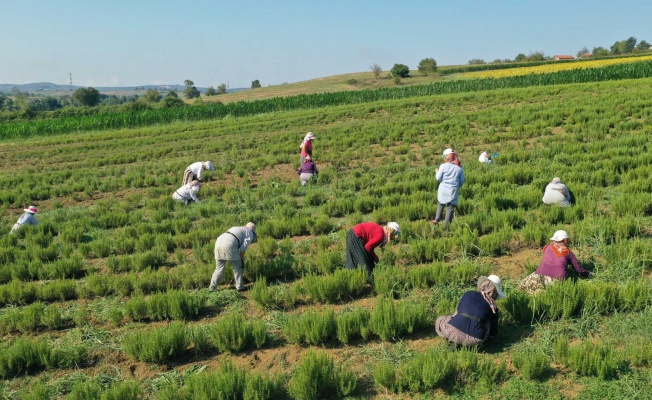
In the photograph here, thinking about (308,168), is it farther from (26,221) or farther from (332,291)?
(332,291)

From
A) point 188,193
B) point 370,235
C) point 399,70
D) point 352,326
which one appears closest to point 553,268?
point 370,235

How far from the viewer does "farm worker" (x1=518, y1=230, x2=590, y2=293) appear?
6.03 metres

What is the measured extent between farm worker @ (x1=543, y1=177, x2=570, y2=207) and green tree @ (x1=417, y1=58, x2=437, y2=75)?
82.3 meters

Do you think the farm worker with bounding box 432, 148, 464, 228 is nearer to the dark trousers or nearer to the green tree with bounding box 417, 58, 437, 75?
the dark trousers

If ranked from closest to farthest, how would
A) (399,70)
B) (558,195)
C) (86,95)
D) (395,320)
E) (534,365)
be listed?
(534,365)
(395,320)
(558,195)
(399,70)
(86,95)

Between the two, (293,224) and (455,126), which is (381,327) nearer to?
(293,224)

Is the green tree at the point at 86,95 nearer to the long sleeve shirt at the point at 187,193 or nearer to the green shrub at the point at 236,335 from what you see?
the long sleeve shirt at the point at 187,193

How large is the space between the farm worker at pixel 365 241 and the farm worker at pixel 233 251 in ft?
4.95

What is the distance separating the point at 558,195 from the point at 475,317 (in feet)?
17.5

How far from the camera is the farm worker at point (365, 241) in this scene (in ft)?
22.7

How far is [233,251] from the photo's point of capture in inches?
276

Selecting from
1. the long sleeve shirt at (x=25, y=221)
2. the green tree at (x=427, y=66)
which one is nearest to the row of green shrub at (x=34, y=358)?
the long sleeve shirt at (x=25, y=221)

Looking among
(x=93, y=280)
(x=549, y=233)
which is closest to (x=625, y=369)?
(x=549, y=233)

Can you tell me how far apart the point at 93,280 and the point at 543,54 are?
339 ft
